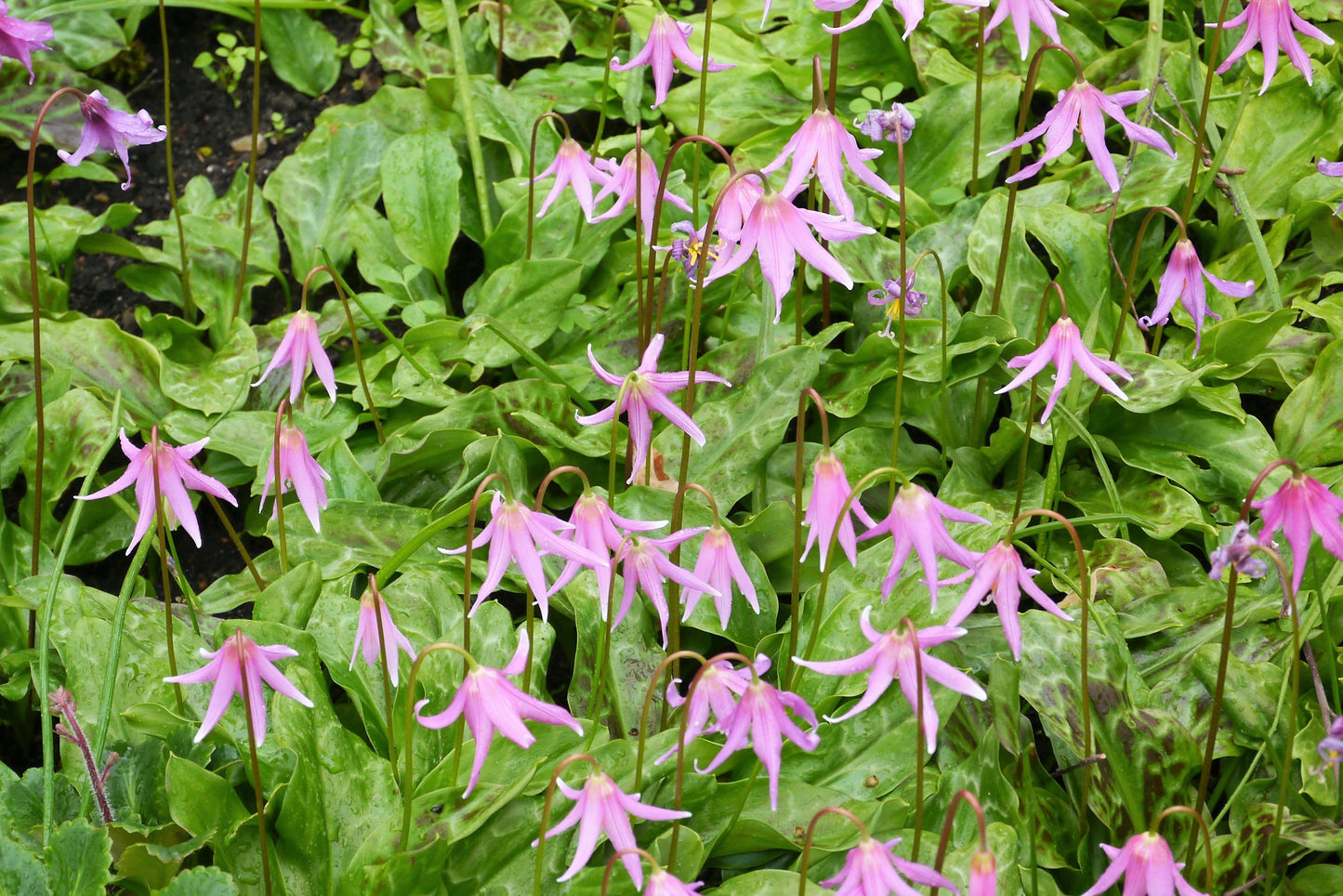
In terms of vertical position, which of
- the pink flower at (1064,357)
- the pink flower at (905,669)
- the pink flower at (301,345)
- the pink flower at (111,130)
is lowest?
the pink flower at (905,669)

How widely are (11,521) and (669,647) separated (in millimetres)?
1499

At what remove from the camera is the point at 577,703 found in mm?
1960

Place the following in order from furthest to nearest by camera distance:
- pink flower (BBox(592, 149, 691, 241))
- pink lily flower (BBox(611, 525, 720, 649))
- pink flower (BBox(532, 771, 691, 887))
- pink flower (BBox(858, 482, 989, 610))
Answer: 1. pink flower (BBox(592, 149, 691, 241))
2. pink lily flower (BBox(611, 525, 720, 649))
3. pink flower (BBox(858, 482, 989, 610))
4. pink flower (BBox(532, 771, 691, 887))

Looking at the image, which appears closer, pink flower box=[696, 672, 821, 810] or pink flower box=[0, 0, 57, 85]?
pink flower box=[696, 672, 821, 810]

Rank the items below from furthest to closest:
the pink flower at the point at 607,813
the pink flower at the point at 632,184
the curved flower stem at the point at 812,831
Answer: the pink flower at the point at 632,184 < the pink flower at the point at 607,813 < the curved flower stem at the point at 812,831

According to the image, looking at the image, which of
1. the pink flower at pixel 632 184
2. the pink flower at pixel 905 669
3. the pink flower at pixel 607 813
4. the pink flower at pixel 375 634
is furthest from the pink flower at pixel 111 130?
the pink flower at pixel 905 669

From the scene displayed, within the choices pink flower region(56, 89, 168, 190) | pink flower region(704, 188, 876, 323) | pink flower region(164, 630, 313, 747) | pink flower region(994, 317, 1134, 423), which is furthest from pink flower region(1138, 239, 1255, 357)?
pink flower region(56, 89, 168, 190)

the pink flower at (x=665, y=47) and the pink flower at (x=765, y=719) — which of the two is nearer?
the pink flower at (x=765, y=719)

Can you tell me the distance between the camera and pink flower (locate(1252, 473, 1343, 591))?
141 cm

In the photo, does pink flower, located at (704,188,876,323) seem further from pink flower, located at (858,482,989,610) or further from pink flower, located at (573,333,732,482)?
pink flower, located at (858,482,989,610)

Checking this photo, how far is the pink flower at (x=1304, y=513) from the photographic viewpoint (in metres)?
1.41

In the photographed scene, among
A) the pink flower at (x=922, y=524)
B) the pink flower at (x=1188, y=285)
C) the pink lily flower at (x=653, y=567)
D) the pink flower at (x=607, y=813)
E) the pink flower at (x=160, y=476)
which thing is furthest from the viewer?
the pink flower at (x=1188, y=285)

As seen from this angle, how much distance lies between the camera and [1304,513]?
4.64 ft

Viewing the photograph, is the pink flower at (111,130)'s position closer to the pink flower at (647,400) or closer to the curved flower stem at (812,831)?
the pink flower at (647,400)
